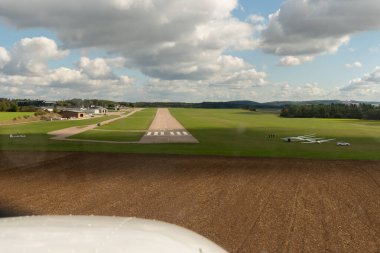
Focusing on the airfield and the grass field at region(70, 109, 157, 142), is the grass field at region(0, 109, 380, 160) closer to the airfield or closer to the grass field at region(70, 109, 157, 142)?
the grass field at region(70, 109, 157, 142)

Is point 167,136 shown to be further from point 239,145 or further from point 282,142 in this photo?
point 282,142

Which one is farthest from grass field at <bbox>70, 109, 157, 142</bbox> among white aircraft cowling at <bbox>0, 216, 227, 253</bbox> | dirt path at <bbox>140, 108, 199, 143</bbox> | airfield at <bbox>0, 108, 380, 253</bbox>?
white aircraft cowling at <bbox>0, 216, 227, 253</bbox>

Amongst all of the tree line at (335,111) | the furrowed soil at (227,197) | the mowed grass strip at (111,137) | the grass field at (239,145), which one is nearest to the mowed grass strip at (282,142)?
the grass field at (239,145)

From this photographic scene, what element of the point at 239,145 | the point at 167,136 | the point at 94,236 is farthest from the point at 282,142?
the point at 94,236

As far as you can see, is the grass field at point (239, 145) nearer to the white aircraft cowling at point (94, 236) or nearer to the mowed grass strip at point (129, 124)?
the mowed grass strip at point (129, 124)

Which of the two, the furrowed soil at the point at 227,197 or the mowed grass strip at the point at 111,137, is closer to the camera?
the furrowed soil at the point at 227,197

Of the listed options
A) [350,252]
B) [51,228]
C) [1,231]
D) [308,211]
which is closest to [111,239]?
[51,228]
